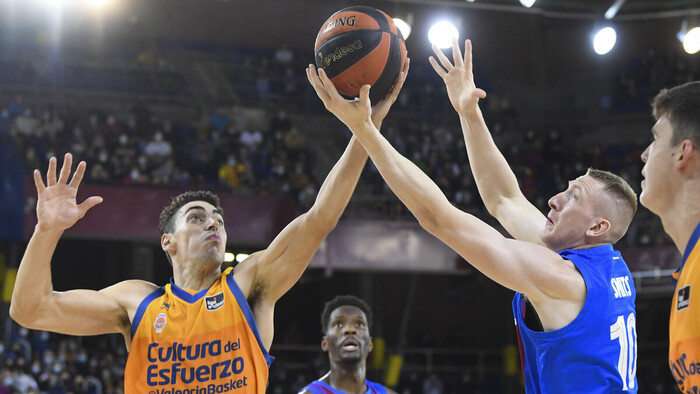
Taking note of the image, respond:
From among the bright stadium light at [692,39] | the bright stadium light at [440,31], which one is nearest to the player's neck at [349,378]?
the bright stadium light at [440,31]

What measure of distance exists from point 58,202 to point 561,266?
240 centimetres

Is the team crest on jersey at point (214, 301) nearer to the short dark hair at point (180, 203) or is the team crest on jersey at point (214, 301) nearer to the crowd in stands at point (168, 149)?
the short dark hair at point (180, 203)

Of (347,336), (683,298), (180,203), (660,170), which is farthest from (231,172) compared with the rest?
(683,298)

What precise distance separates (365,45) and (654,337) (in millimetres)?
18161

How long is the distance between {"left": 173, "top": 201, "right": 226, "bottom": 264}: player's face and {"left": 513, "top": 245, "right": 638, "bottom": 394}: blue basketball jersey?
191cm

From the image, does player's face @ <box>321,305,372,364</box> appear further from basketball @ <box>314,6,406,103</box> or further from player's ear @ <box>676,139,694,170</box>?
player's ear @ <box>676,139,694,170</box>

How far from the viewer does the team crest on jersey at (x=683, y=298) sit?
250 centimetres

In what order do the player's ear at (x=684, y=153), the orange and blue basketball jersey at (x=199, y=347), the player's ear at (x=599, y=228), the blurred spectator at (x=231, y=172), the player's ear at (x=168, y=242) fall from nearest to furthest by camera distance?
the player's ear at (x=684, y=153)
the player's ear at (x=599, y=228)
the orange and blue basketball jersey at (x=199, y=347)
the player's ear at (x=168, y=242)
the blurred spectator at (x=231, y=172)

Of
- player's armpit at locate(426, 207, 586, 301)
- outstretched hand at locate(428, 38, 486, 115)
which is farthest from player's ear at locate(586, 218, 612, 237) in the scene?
outstretched hand at locate(428, 38, 486, 115)

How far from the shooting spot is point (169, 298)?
429 centimetres

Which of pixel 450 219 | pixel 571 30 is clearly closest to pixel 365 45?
pixel 450 219

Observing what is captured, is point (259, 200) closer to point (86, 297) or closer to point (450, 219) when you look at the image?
point (86, 297)

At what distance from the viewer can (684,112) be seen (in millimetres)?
2662

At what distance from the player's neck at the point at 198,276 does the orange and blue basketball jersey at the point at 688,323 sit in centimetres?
258
